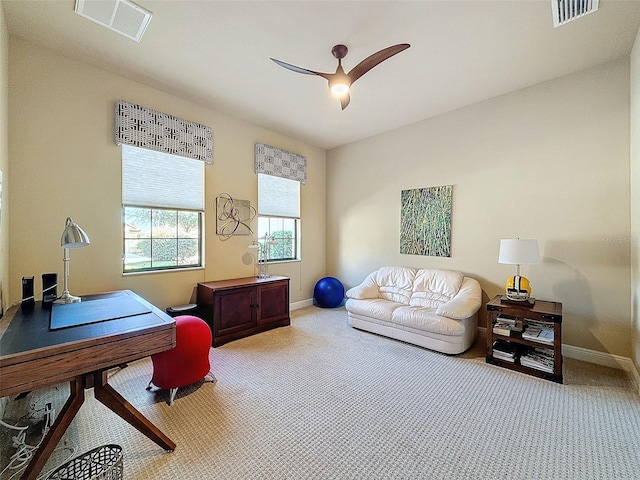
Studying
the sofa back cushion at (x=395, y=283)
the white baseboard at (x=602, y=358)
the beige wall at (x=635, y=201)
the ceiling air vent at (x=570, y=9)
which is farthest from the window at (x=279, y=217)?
the beige wall at (x=635, y=201)

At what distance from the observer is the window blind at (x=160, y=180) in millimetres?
3219

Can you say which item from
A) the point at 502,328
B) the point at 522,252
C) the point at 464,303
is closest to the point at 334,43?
the point at 522,252

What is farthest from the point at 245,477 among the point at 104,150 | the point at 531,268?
the point at 531,268

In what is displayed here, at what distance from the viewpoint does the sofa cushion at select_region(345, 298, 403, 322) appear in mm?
3629

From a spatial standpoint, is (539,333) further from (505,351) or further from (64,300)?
(64,300)

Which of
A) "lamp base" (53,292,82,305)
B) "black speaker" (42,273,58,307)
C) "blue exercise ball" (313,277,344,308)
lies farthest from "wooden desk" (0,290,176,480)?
"blue exercise ball" (313,277,344,308)

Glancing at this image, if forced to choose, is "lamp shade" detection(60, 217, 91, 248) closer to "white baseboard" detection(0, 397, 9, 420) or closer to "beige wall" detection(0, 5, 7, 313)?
"beige wall" detection(0, 5, 7, 313)

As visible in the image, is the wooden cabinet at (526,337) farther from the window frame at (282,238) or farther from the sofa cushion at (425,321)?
the window frame at (282,238)

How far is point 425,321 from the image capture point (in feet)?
10.6

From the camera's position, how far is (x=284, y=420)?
2029mm

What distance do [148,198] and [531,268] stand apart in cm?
472

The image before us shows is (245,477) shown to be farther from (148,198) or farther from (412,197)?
(412,197)

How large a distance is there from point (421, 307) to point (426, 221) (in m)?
1.35

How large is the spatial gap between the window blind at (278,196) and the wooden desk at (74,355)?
2.98 metres
